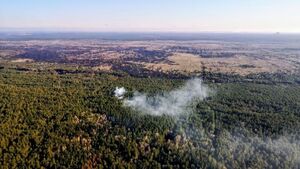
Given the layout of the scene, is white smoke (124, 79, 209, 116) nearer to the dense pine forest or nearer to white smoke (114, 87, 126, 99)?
the dense pine forest

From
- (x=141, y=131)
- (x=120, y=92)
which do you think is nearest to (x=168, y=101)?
(x=120, y=92)

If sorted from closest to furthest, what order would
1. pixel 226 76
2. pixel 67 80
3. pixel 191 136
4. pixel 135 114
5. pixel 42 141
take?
pixel 42 141 → pixel 191 136 → pixel 135 114 → pixel 67 80 → pixel 226 76

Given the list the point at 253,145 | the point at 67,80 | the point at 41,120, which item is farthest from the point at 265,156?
the point at 67,80

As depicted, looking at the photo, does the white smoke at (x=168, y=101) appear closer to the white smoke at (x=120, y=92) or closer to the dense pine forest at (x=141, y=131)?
the dense pine forest at (x=141, y=131)

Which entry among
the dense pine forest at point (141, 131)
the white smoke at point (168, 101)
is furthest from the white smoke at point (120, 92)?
the white smoke at point (168, 101)

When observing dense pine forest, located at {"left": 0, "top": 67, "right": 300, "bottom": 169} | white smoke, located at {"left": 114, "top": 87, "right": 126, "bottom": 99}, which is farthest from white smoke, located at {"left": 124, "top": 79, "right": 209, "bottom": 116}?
white smoke, located at {"left": 114, "top": 87, "right": 126, "bottom": 99}

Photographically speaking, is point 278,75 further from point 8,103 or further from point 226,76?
point 8,103
